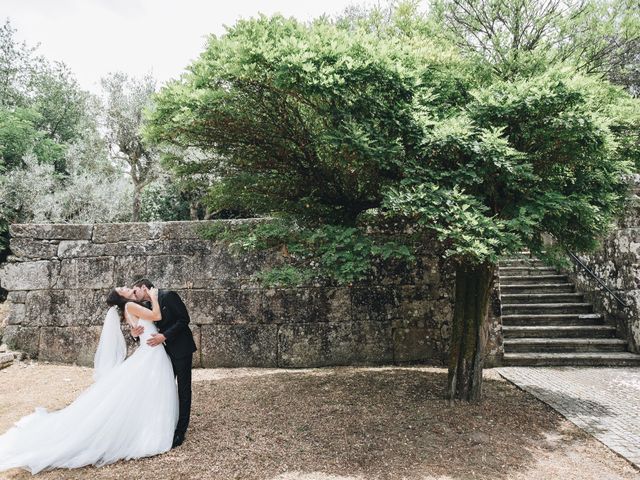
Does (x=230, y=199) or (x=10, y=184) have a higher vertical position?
(x=10, y=184)

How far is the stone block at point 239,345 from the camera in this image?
279 inches

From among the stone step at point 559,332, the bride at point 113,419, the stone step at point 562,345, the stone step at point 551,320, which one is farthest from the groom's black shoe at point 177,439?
the stone step at point 551,320

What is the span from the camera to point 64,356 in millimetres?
7344

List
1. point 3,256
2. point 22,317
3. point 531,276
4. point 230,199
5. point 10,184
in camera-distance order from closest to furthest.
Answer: point 230,199
point 22,317
point 531,276
point 3,256
point 10,184

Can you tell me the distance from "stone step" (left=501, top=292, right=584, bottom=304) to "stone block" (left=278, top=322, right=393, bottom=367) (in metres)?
3.45

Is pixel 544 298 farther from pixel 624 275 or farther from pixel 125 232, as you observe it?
pixel 125 232

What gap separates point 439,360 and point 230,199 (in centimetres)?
410

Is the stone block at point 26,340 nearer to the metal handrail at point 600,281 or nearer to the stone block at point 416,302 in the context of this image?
the stone block at point 416,302

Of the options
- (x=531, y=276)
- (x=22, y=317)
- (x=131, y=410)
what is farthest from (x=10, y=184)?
(x=531, y=276)

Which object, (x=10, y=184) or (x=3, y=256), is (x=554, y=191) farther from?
(x=10, y=184)

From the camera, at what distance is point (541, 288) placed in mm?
9578

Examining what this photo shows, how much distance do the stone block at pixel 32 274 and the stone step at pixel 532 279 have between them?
8.81 m

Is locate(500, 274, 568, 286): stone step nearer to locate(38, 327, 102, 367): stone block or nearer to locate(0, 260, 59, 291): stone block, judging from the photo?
locate(38, 327, 102, 367): stone block

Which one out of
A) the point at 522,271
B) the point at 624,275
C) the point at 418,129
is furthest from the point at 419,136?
the point at 522,271
